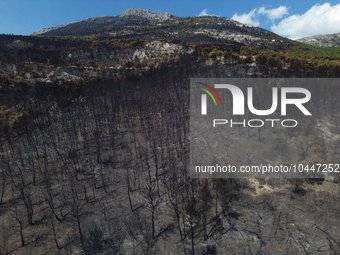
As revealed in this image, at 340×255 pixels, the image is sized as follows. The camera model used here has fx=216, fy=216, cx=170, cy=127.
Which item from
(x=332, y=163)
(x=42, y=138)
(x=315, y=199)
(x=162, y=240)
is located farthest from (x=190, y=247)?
(x=42, y=138)

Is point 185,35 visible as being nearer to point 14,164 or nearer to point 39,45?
point 39,45

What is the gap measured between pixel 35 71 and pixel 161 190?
258ft

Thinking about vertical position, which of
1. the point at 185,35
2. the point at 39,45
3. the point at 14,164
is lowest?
the point at 14,164

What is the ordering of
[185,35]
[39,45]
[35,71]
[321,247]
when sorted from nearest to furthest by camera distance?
[321,247] < [35,71] < [39,45] < [185,35]

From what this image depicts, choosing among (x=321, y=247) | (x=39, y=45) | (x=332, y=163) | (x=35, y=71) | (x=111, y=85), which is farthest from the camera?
(x=39, y=45)

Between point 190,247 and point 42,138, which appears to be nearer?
point 190,247

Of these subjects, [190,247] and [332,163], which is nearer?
[190,247]

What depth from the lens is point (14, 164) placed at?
4125 centimetres

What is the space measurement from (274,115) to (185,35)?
477 ft

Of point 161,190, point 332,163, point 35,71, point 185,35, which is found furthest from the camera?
point 185,35

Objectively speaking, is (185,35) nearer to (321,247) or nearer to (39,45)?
(39,45)

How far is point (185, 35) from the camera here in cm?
18288

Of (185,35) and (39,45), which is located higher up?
(185,35)

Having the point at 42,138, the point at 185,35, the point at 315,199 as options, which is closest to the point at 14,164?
the point at 42,138
